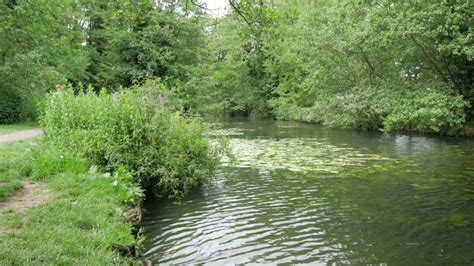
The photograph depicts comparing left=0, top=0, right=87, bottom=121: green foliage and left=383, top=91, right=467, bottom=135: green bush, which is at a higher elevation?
left=0, top=0, right=87, bottom=121: green foliage

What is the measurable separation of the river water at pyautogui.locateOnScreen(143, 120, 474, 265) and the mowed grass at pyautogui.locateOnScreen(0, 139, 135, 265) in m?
0.91

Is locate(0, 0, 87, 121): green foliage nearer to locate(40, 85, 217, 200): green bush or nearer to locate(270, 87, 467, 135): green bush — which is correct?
locate(40, 85, 217, 200): green bush

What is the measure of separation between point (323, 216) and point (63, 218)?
5.09 metres

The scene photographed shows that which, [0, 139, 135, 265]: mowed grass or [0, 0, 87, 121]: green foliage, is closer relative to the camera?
[0, 139, 135, 265]: mowed grass

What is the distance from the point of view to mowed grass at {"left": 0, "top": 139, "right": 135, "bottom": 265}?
4.68 m

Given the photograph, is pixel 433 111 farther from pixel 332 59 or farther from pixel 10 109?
pixel 10 109

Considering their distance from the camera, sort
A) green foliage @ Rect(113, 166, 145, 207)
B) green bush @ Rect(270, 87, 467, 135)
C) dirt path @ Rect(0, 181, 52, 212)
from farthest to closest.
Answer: green bush @ Rect(270, 87, 467, 135), green foliage @ Rect(113, 166, 145, 207), dirt path @ Rect(0, 181, 52, 212)

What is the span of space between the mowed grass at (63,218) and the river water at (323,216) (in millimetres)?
915

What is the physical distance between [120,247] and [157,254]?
0.76 m

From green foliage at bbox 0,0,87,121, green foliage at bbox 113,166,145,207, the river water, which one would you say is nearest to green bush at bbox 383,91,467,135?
the river water

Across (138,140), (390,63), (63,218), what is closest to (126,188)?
(138,140)

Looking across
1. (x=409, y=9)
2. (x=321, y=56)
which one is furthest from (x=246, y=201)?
(x=321, y=56)

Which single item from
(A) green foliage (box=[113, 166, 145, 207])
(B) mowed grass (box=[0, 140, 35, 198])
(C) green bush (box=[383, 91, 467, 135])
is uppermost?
(C) green bush (box=[383, 91, 467, 135])

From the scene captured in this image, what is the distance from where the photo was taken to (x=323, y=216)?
8.21m
